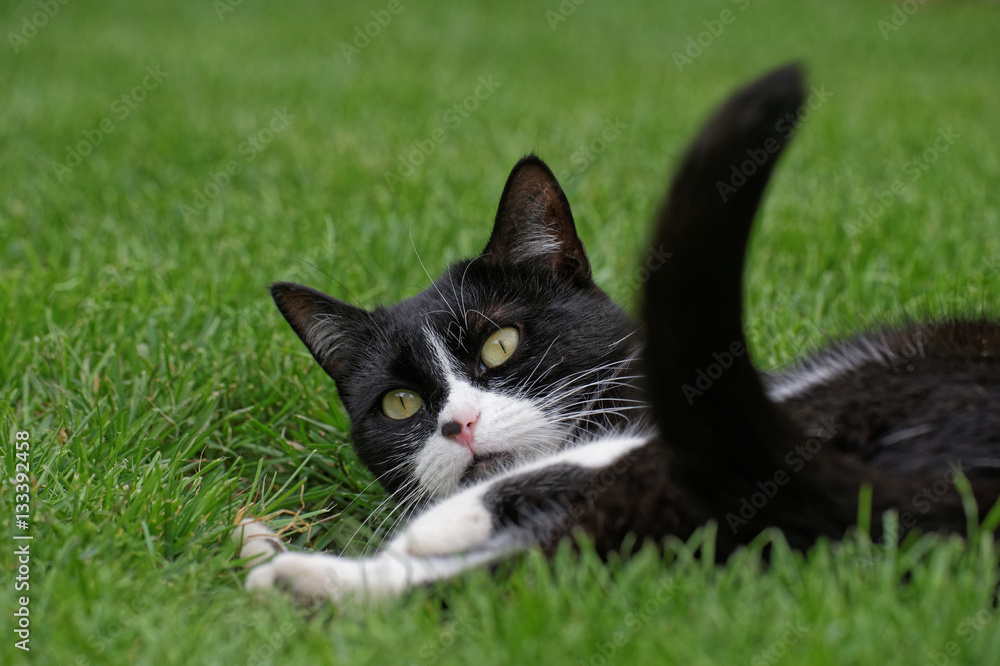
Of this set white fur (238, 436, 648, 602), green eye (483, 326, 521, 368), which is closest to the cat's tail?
white fur (238, 436, 648, 602)

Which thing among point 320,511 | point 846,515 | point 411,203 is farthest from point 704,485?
point 411,203

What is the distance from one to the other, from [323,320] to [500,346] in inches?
19.1

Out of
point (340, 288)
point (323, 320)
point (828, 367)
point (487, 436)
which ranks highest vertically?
point (340, 288)

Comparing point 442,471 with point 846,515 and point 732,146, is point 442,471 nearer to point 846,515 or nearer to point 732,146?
point 846,515

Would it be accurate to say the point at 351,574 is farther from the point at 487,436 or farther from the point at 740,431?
the point at 740,431

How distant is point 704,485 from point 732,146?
1.61 feet

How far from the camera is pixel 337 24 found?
9.52 meters

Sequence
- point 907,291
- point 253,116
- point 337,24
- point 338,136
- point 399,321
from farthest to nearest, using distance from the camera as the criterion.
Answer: point 337,24, point 253,116, point 338,136, point 907,291, point 399,321

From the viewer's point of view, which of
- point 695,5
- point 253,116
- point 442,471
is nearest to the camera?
point 442,471

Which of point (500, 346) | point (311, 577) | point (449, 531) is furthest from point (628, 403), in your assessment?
point (311, 577)

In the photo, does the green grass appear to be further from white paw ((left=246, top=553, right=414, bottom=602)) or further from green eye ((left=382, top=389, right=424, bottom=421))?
green eye ((left=382, top=389, right=424, bottom=421))

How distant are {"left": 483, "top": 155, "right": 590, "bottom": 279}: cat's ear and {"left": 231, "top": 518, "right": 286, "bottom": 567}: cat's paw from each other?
803mm

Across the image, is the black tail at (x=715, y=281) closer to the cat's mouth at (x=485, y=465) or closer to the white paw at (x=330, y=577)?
the white paw at (x=330, y=577)

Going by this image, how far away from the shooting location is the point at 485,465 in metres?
1.75
